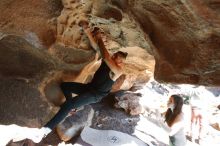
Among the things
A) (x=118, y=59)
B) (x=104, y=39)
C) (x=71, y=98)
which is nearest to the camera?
(x=104, y=39)

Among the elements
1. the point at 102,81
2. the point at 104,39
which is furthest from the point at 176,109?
the point at 104,39

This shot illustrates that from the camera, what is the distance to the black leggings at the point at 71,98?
3734 millimetres

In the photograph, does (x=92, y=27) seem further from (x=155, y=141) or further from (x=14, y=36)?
(x=155, y=141)

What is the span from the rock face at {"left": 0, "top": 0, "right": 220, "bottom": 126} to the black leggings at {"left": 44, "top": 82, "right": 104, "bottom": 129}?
14cm

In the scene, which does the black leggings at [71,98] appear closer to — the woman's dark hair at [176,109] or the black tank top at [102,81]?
the black tank top at [102,81]

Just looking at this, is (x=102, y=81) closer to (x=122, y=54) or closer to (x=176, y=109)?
(x=122, y=54)

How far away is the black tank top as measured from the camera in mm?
3795

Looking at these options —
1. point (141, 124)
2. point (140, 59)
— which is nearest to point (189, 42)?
point (140, 59)

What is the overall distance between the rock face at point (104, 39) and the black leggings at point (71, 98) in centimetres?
14

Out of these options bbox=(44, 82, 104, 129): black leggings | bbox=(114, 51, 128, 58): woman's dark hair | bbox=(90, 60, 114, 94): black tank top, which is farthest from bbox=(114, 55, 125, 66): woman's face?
bbox=(44, 82, 104, 129): black leggings

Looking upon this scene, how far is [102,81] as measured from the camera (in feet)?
12.6

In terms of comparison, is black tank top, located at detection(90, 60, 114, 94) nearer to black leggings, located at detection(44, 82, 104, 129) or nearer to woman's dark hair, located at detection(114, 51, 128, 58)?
black leggings, located at detection(44, 82, 104, 129)

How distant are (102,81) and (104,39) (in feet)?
2.24

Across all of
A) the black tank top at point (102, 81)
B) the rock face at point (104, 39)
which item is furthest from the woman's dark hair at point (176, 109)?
the black tank top at point (102, 81)
